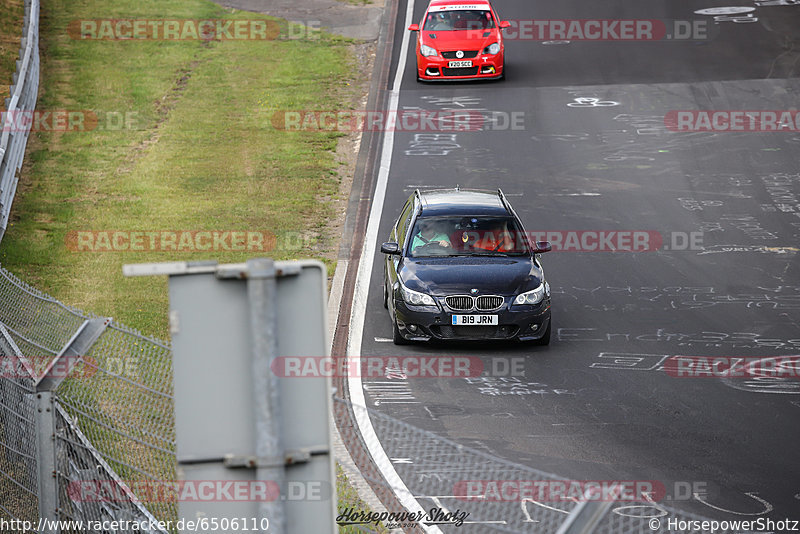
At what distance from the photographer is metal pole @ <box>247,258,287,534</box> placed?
11.6 ft

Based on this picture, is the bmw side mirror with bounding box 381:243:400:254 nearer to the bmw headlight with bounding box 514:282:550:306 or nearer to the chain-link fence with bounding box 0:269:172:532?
the bmw headlight with bounding box 514:282:550:306

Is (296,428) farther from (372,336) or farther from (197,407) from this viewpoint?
(372,336)

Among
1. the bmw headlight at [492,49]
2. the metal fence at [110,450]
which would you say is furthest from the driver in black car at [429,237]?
the bmw headlight at [492,49]

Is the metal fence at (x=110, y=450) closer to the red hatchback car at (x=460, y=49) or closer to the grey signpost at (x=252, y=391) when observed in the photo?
the grey signpost at (x=252, y=391)

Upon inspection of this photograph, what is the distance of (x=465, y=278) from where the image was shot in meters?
13.9

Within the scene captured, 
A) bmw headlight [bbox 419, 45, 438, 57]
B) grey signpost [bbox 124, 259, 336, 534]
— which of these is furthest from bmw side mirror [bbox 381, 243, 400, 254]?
bmw headlight [bbox 419, 45, 438, 57]

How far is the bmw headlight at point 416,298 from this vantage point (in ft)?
45.1

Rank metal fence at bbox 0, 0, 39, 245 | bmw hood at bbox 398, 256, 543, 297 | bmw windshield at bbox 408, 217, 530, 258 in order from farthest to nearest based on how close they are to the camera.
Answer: metal fence at bbox 0, 0, 39, 245
bmw windshield at bbox 408, 217, 530, 258
bmw hood at bbox 398, 256, 543, 297

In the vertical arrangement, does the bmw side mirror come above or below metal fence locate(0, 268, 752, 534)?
above

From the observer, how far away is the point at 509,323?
1363 centimetres

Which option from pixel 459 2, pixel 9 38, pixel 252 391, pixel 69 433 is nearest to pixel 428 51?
pixel 459 2

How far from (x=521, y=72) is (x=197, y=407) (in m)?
26.2

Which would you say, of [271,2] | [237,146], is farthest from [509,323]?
[271,2]

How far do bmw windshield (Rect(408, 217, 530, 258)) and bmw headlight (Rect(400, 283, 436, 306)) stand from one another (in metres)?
0.90
